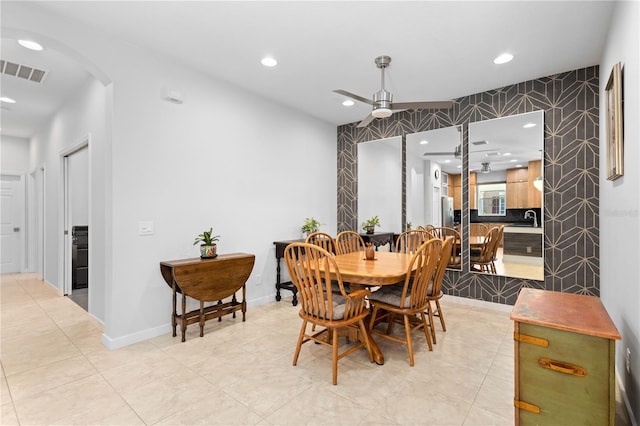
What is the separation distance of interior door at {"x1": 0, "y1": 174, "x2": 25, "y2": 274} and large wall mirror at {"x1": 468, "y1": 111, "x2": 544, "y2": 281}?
8159 mm

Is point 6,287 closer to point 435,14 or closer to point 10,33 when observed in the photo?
point 10,33

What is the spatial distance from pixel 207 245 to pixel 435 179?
10.2ft

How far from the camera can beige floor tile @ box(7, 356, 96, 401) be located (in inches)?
80.8

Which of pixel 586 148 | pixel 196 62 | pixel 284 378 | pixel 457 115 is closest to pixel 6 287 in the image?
pixel 196 62

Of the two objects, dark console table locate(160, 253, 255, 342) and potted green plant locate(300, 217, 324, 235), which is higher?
potted green plant locate(300, 217, 324, 235)

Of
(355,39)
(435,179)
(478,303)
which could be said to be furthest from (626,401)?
(355,39)

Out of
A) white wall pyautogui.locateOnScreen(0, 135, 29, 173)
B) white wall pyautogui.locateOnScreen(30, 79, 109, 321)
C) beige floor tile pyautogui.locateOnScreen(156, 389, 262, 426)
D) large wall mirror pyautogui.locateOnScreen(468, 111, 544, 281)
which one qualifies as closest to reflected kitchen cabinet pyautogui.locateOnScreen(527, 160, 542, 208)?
large wall mirror pyautogui.locateOnScreen(468, 111, 544, 281)

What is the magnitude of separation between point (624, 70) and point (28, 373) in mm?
4399

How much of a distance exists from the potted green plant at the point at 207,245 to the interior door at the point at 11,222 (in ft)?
18.1

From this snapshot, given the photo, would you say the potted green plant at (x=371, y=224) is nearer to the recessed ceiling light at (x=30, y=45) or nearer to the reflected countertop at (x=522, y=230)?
the reflected countertop at (x=522, y=230)

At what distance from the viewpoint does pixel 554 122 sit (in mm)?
3391

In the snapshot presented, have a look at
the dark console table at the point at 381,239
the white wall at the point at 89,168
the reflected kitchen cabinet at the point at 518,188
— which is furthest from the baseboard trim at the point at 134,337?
the reflected kitchen cabinet at the point at 518,188

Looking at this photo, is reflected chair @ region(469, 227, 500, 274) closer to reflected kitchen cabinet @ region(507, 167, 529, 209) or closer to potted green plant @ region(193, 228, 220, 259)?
reflected kitchen cabinet @ region(507, 167, 529, 209)

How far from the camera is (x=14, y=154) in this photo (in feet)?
20.0
